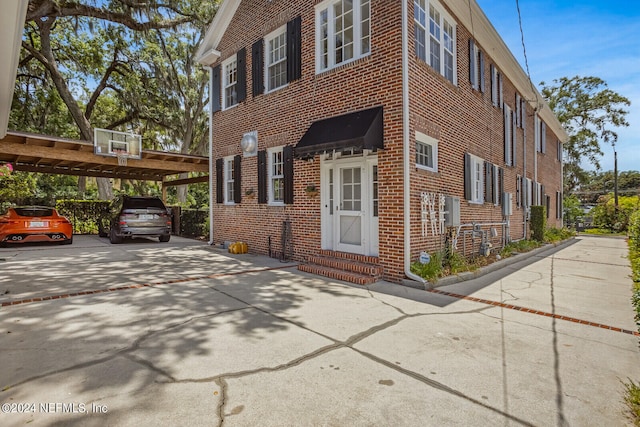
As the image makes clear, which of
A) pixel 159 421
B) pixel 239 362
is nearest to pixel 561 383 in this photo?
pixel 239 362

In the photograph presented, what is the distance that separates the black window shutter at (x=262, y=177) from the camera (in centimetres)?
931

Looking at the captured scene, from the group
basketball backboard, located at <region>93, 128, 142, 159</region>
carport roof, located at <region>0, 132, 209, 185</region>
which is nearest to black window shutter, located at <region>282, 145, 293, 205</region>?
carport roof, located at <region>0, 132, 209, 185</region>

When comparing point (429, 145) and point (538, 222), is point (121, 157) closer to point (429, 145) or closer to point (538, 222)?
point (429, 145)

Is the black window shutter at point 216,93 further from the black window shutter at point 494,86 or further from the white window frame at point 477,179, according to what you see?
the black window shutter at point 494,86

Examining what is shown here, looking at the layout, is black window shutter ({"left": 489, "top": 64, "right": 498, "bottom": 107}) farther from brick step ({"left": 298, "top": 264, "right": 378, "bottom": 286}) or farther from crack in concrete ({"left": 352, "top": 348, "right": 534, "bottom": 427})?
crack in concrete ({"left": 352, "top": 348, "right": 534, "bottom": 427})

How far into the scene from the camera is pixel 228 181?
11250 millimetres

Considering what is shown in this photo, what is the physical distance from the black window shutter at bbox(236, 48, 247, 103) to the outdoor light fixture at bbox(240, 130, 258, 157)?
4.43 feet

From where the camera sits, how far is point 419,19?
7059 millimetres

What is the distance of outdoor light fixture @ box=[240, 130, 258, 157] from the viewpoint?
9703 mm

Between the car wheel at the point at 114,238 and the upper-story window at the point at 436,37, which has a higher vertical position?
the upper-story window at the point at 436,37

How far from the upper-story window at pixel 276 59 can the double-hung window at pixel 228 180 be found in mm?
2979

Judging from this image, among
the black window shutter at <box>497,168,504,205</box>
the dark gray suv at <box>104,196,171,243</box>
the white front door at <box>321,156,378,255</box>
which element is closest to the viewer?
the white front door at <box>321,156,378,255</box>

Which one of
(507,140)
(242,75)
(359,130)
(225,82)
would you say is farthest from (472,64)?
(225,82)

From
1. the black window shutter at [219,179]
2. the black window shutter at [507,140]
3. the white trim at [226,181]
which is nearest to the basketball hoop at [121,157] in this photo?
the black window shutter at [219,179]
